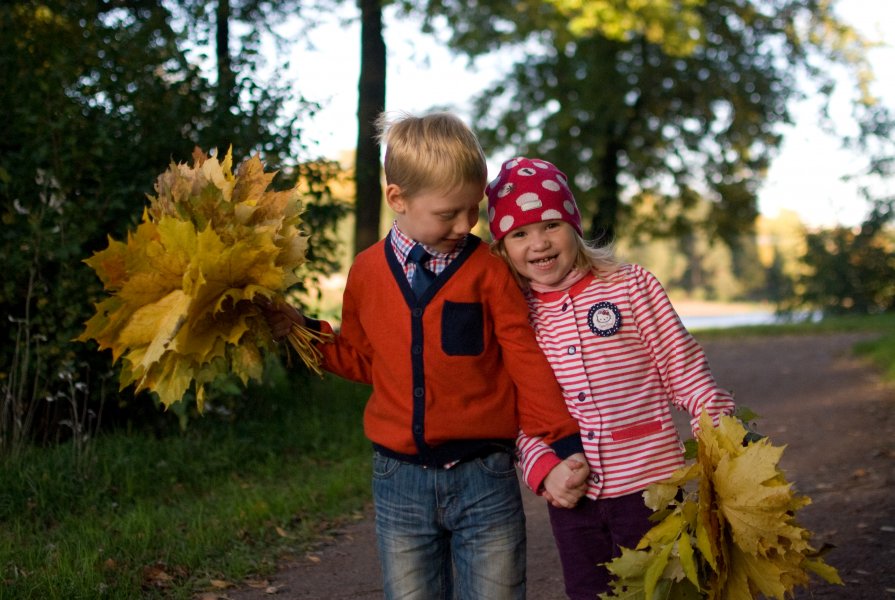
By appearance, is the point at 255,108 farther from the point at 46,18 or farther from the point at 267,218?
the point at 267,218

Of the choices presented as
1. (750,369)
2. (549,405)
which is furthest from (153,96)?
(750,369)

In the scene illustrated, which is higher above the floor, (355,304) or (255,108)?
(255,108)

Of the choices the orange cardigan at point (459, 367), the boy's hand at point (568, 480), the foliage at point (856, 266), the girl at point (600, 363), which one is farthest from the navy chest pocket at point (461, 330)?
the foliage at point (856, 266)

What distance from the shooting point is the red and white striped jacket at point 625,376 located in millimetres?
2848

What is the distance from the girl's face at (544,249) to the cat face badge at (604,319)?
0.49 ft

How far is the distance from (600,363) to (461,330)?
0.45m

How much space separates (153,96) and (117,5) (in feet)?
8.68

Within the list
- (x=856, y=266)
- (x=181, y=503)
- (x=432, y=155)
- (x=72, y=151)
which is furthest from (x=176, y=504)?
(x=856, y=266)

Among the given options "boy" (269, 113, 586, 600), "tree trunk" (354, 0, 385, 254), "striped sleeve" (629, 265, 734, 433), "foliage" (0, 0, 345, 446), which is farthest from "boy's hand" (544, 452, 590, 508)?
"tree trunk" (354, 0, 385, 254)

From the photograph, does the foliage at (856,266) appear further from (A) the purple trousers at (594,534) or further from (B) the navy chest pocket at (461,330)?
(B) the navy chest pocket at (461,330)

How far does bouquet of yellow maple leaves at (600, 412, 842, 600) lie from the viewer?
238 cm

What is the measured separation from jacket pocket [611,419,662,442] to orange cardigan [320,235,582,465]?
142 millimetres

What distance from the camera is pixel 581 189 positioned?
69.9 feet

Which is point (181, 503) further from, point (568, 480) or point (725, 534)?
point (725, 534)
